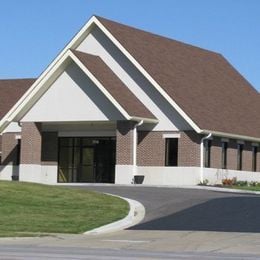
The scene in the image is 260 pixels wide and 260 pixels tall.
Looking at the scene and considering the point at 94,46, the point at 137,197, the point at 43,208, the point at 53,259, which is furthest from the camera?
the point at 94,46

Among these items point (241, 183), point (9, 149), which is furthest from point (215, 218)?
point (9, 149)

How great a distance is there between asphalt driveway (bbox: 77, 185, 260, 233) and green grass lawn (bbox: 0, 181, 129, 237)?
1280 millimetres

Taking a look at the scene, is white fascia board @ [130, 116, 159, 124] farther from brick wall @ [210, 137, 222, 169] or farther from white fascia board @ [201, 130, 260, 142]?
brick wall @ [210, 137, 222, 169]

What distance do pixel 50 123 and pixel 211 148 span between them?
9.09 meters

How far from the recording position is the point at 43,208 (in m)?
27.5

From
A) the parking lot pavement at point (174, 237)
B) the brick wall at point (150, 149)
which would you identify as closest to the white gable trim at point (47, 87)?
the brick wall at point (150, 149)

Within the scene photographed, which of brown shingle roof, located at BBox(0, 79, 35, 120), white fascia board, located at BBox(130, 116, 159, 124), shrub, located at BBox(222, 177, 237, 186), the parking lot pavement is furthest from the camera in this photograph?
brown shingle roof, located at BBox(0, 79, 35, 120)

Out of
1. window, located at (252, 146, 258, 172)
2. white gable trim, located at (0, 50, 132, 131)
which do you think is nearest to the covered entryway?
white gable trim, located at (0, 50, 132, 131)

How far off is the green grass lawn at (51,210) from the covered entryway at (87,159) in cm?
1242

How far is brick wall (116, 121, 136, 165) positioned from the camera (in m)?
41.8

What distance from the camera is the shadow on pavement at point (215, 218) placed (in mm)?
23828

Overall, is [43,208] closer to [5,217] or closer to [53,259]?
[5,217]

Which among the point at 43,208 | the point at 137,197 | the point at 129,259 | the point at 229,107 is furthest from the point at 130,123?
the point at 129,259

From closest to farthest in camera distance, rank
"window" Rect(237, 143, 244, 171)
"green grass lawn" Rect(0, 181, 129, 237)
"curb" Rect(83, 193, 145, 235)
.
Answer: "curb" Rect(83, 193, 145, 235) < "green grass lawn" Rect(0, 181, 129, 237) < "window" Rect(237, 143, 244, 171)
